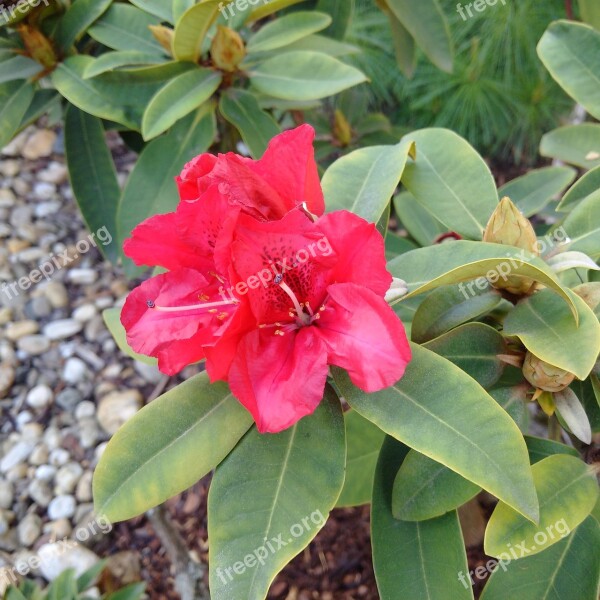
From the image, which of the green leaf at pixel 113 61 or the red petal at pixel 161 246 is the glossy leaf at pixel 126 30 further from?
the red petal at pixel 161 246

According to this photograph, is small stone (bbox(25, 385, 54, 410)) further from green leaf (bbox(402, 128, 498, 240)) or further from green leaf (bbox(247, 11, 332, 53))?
green leaf (bbox(402, 128, 498, 240))

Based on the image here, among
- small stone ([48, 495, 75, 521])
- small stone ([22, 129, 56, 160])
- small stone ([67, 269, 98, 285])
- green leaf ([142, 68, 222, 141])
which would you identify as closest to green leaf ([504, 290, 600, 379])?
green leaf ([142, 68, 222, 141])

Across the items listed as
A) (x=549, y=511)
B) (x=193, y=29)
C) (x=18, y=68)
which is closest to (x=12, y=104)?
(x=18, y=68)

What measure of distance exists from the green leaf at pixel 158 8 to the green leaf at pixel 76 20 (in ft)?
0.31

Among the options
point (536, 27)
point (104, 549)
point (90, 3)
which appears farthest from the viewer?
point (536, 27)

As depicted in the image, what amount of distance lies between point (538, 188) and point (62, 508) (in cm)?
140

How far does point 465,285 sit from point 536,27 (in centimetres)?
215

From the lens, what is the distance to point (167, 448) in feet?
2.79

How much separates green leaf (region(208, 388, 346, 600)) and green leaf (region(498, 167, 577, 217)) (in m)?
0.71

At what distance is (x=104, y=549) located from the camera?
171cm

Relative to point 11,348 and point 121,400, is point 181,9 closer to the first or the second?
point 121,400

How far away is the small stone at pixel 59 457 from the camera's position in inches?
74.1

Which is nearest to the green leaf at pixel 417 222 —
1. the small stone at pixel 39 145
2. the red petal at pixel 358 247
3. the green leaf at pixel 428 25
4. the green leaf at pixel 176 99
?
the green leaf at pixel 428 25

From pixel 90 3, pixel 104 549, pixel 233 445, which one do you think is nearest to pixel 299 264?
pixel 233 445
